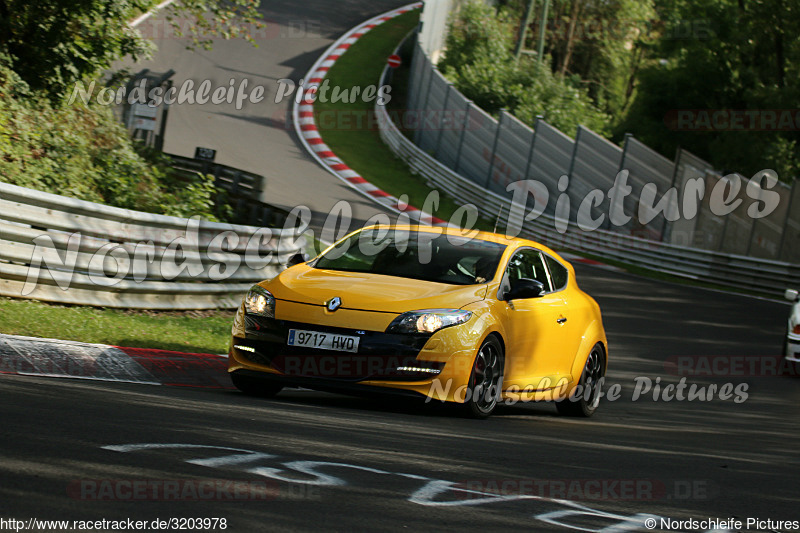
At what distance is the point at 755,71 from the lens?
116 feet

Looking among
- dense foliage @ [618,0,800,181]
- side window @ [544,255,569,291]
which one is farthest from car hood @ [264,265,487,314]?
dense foliage @ [618,0,800,181]

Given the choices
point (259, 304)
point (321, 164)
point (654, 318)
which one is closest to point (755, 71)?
point (321, 164)

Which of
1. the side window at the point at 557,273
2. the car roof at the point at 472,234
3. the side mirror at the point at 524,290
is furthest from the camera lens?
the side window at the point at 557,273

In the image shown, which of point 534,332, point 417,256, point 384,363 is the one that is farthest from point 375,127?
point 384,363

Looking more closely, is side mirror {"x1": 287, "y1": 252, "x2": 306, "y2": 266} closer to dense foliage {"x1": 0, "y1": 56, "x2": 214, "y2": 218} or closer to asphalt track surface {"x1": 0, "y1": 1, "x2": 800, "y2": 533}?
asphalt track surface {"x1": 0, "y1": 1, "x2": 800, "y2": 533}

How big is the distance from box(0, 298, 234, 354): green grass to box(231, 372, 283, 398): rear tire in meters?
1.48

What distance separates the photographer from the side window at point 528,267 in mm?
9344

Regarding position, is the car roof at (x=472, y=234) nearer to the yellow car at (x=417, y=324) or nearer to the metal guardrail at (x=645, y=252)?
the yellow car at (x=417, y=324)

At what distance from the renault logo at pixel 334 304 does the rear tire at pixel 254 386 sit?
2.83 ft

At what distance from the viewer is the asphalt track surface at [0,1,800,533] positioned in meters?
4.47

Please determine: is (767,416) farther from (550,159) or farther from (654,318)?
(550,159)

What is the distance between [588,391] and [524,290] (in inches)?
77.8

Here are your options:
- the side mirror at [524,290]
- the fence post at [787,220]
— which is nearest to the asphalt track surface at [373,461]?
the side mirror at [524,290]

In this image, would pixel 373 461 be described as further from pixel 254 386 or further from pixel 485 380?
pixel 254 386
